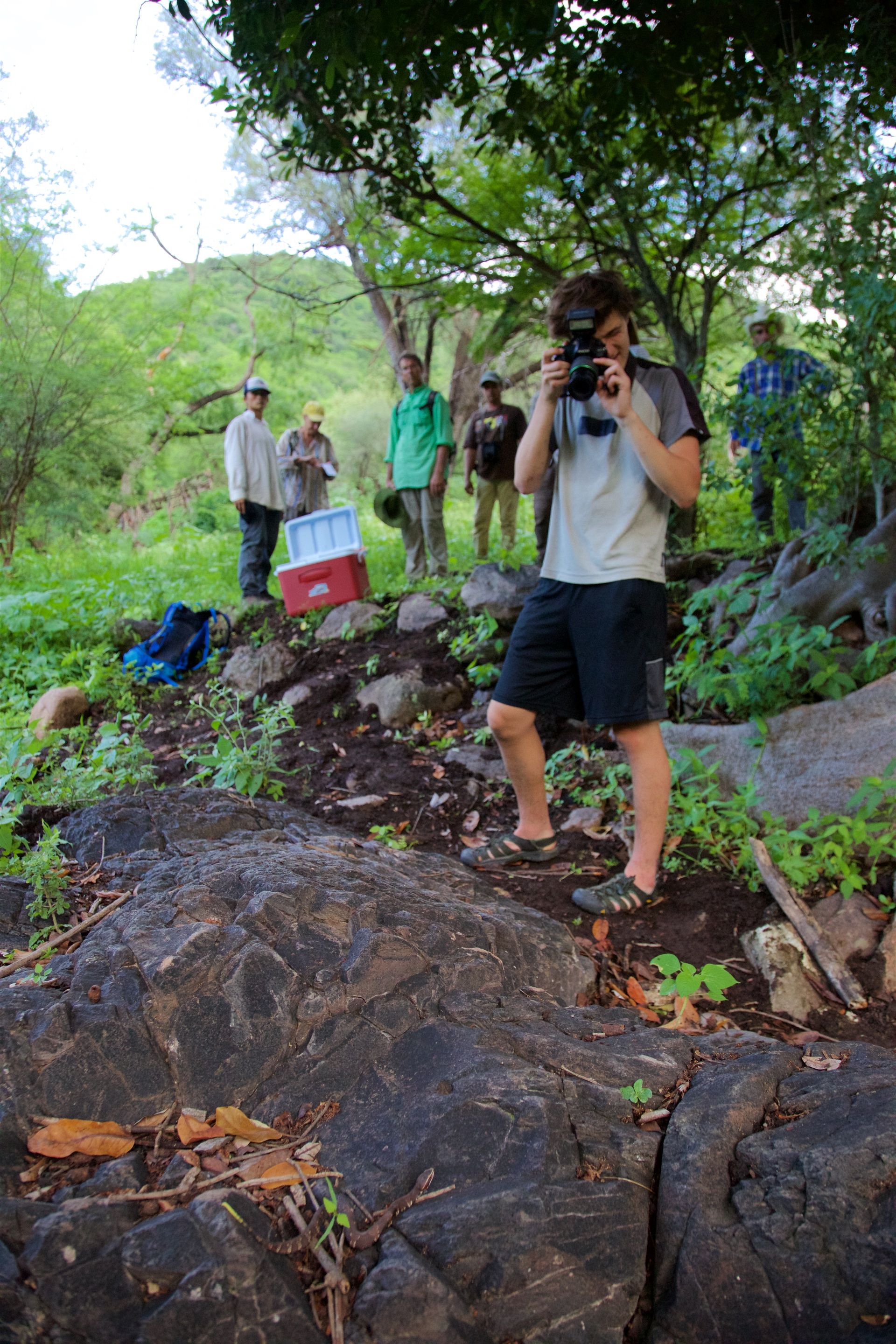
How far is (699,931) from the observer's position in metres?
3.00

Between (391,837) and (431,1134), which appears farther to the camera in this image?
(391,837)

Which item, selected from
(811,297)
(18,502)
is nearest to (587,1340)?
(811,297)

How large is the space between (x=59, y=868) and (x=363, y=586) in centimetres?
566

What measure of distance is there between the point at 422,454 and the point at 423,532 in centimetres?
78

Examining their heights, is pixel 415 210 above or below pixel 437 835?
above

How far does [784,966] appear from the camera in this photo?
2.73 meters

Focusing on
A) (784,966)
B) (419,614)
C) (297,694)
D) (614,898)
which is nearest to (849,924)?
(784,966)

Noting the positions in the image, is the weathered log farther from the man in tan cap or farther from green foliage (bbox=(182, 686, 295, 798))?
the man in tan cap

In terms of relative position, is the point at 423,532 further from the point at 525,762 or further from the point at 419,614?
the point at 525,762

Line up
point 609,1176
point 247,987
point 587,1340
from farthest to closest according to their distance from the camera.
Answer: point 247,987, point 609,1176, point 587,1340

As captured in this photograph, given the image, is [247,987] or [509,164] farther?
[509,164]

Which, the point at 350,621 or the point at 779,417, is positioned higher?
the point at 779,417

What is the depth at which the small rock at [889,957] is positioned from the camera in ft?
8.82

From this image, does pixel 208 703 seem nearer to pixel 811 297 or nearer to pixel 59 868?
pixel 59 868
